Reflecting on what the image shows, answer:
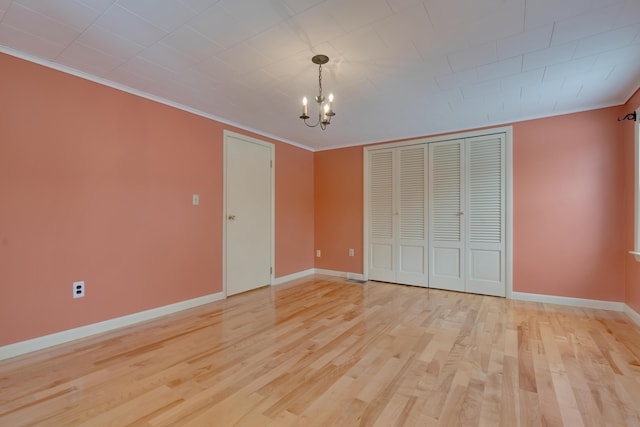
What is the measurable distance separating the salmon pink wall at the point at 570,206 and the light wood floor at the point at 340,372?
49cm

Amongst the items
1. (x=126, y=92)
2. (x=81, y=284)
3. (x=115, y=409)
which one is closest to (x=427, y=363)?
(x=115, y=409)

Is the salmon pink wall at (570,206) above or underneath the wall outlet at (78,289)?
above

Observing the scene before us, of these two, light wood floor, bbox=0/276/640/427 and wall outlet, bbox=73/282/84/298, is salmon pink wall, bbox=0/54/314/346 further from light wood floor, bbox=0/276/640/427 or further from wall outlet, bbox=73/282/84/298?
light wood floor, bbox=0/276/640/427

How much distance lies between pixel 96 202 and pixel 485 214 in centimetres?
452

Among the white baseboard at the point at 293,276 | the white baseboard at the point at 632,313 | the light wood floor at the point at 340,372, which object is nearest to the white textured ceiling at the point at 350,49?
the white baseboard at the point at 632,313

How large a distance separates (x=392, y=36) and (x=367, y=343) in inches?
94.6

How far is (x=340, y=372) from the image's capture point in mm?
2062

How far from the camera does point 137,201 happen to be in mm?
2982

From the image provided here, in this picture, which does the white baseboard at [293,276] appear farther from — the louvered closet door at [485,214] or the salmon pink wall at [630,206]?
the salmon pink wall at [630,206]

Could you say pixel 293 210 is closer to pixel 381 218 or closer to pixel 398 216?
pixel 381 218

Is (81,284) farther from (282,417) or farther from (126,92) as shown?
(282,417)

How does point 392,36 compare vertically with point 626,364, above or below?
above

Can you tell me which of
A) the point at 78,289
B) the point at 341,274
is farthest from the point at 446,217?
the point at 78,289

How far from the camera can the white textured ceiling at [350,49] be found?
1.78 meters
